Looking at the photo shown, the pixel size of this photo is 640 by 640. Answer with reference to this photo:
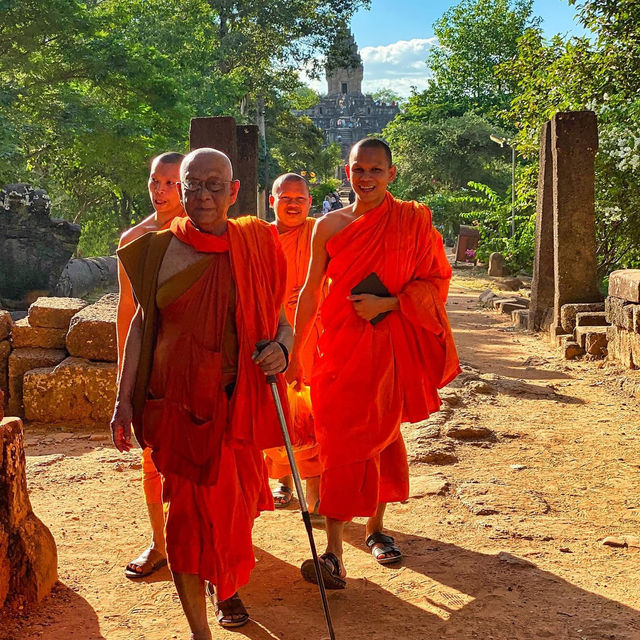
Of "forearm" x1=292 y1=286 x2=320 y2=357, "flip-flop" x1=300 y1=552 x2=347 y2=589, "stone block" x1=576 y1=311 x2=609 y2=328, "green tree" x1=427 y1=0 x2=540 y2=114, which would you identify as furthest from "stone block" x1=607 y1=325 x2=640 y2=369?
"green tree" x1=427 y1=0 x2=540 y2=114

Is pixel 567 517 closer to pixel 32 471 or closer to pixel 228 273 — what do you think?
pixel 228 273

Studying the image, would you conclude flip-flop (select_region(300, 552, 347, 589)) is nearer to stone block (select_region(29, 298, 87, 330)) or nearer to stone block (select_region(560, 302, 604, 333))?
stone block (select_region(29, 298, 87, 330))

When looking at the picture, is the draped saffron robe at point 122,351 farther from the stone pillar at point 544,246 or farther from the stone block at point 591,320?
the stone pillar at point 544,246

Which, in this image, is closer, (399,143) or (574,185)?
(574,185)

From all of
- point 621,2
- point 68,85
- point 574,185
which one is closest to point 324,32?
point 68,85

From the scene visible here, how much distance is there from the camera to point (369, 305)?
13.3 ft

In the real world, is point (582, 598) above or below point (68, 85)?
below

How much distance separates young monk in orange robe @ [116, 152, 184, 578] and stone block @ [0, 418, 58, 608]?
19.1 inches

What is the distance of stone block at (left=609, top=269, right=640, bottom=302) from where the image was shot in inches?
332

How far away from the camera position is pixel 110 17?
723 inches

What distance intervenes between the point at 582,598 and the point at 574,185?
8125 mm

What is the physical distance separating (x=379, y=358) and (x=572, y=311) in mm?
7281

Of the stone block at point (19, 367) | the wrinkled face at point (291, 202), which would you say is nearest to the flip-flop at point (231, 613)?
the wrinkled face at point (291, 202)

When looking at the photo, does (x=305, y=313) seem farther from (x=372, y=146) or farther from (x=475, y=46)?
(x=475, y=46)
